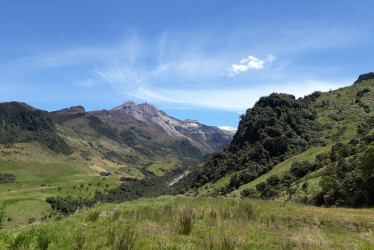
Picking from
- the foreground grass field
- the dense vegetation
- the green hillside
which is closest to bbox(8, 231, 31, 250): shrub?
A: the foreground grass field

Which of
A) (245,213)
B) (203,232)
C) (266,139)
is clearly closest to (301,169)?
(266,139)

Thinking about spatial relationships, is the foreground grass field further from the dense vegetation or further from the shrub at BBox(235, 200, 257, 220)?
the dense vegetation

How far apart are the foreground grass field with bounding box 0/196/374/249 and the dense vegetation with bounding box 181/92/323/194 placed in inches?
3151

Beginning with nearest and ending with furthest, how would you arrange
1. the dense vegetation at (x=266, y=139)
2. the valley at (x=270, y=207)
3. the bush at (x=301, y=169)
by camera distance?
the valley at (x=270, y=207) < the bush at (x=301, y=169) < the dense vegetation at (x=266, y=139)

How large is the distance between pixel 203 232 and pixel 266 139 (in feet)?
365

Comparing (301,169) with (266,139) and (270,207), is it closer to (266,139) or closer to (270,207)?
(270,207)

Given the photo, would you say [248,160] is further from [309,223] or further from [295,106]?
[309,223]

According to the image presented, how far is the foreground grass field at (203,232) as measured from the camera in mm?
10508

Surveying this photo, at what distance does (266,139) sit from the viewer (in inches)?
4648

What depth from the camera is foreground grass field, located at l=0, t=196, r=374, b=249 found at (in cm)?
1051

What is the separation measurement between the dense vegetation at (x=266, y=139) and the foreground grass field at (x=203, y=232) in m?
80.0

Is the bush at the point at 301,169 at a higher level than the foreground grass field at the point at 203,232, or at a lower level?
lower

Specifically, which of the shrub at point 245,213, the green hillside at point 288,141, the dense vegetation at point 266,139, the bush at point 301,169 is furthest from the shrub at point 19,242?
the dense vegetation at point 266,139

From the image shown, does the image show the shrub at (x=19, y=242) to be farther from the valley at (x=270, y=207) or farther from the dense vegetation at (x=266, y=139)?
the dense vegetation at (x=266, y=139)
